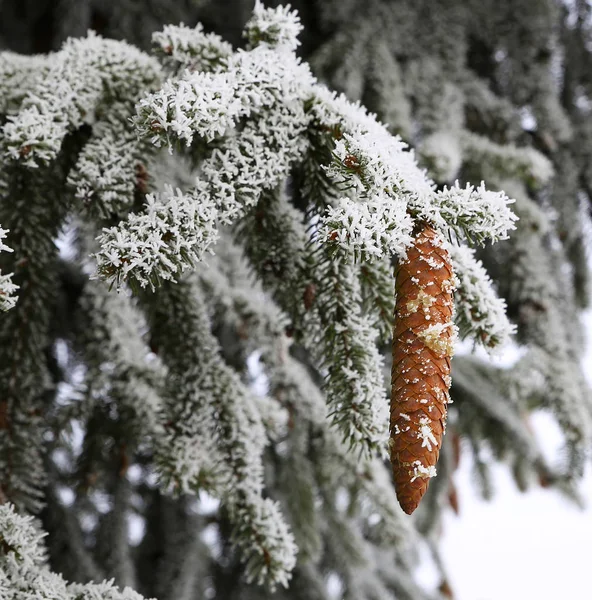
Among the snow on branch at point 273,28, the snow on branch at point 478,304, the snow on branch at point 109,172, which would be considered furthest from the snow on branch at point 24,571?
the snow on branch at point 273,28

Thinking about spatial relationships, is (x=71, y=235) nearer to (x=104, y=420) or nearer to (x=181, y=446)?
(x=104, y=420)

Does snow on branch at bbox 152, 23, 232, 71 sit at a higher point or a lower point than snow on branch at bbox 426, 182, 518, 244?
higher

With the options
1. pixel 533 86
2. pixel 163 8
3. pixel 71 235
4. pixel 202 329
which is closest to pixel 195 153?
pixel 202 329

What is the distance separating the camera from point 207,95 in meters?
0.68

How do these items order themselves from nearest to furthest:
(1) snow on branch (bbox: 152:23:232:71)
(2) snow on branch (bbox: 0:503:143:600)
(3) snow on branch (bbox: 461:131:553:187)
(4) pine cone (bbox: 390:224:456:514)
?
(4) pine cone (bbox: 390:224:456:514) → (2) snow on branch (bbox: 0:503:143:600) → (1) snow on branch (bbox: 152:23:232:71) → (3) snow on branch (bbox: 461:131:553:187)

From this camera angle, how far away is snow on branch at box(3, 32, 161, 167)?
763 mm

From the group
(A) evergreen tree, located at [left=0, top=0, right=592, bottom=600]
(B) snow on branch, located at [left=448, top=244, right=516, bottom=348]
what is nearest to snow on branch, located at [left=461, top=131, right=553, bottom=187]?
(A) evergreen tree, located at [left=0, top=0, right=592, bottom=600]

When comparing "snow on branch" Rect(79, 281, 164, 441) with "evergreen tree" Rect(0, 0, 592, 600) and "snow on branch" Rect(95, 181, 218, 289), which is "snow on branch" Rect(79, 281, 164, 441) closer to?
"evergreen tree" Rect(0, 0, 592, 600)

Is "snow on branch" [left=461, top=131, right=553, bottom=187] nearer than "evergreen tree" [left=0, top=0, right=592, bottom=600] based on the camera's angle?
No

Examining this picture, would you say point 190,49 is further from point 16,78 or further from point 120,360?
point 120,360

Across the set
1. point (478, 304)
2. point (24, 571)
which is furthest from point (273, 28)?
Answer: point (24, 571)

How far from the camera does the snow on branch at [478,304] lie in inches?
29.9

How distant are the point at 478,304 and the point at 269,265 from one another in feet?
0.79

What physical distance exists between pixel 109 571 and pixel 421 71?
4.32ft
